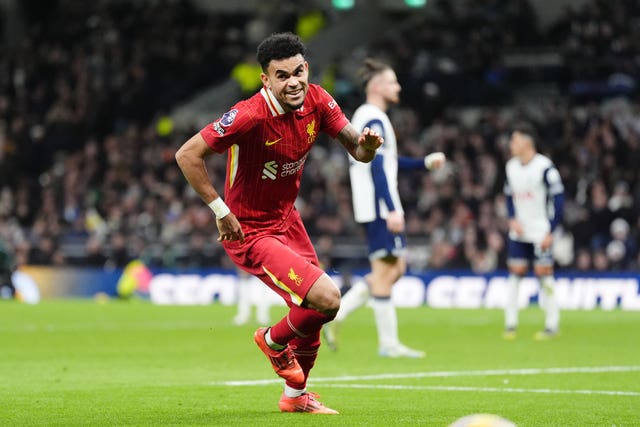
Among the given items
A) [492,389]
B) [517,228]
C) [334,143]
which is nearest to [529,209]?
[517,228]

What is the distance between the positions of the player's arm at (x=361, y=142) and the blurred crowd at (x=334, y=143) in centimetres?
1487

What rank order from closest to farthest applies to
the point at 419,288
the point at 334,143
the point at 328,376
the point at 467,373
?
the point at 328,376 → the point at 467,373 → the point at 419,288 → the point at 334,143

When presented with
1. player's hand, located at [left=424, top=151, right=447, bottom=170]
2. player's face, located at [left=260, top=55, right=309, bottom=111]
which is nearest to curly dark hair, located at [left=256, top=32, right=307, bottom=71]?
player's face, located at [left=260, top=55, right=309, bottom=111]

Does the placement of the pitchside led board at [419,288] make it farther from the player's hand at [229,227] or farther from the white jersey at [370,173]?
the player's hand at [229,227]

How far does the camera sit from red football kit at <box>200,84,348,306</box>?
774cm

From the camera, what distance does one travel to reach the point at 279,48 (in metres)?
7.77

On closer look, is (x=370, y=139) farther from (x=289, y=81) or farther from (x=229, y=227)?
(x=229, y=227)

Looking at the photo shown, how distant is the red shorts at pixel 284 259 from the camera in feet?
25.4

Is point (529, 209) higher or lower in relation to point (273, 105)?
lower

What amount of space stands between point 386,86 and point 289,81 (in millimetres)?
5134

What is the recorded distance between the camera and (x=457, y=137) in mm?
26625

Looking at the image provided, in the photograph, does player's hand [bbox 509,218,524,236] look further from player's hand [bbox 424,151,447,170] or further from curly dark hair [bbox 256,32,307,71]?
curly dark hair [bbox 256,32,307,71]

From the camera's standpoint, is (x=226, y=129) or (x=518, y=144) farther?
(x=518, y=144)

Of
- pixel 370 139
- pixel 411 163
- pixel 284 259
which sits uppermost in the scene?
pixel 370 139
